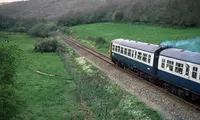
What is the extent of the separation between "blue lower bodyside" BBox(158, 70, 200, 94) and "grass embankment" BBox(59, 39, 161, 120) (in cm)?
284

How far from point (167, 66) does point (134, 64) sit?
6.77 meters

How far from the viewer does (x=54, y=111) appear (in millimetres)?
24031

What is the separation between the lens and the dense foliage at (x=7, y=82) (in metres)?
18.1

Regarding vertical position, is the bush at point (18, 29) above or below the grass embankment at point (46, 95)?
below

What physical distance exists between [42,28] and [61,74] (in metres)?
65.2

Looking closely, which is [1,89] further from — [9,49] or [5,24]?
Result: [5,24]

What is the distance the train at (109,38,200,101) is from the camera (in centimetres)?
2075

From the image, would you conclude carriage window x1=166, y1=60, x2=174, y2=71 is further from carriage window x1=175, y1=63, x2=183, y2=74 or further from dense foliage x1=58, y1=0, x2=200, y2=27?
dense foliage x1=58, y1=0, x2=200, y2=27

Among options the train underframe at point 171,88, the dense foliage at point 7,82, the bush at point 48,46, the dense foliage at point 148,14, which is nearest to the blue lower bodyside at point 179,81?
the train underframe at point 171,88

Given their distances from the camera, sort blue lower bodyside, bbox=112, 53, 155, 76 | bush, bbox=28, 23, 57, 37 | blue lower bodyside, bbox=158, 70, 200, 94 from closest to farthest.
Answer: blue lower bodyside, bbox=158, 70, 200, 94 < blue lower bodyside, bbox=112, 53, 155, 76 < bush, bbox=28, 23, 57, 37

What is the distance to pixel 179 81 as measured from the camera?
2219 cm

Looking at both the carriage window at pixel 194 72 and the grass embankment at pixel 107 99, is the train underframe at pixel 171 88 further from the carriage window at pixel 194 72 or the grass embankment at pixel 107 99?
the grass embankment at pixel 107 99

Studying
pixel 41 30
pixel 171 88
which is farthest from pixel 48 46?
pixel 41 30

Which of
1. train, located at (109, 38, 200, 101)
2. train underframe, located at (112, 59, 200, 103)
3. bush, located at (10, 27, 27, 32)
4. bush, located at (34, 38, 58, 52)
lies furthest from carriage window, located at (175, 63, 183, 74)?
bush, located at (10, 27, 27, 32)
